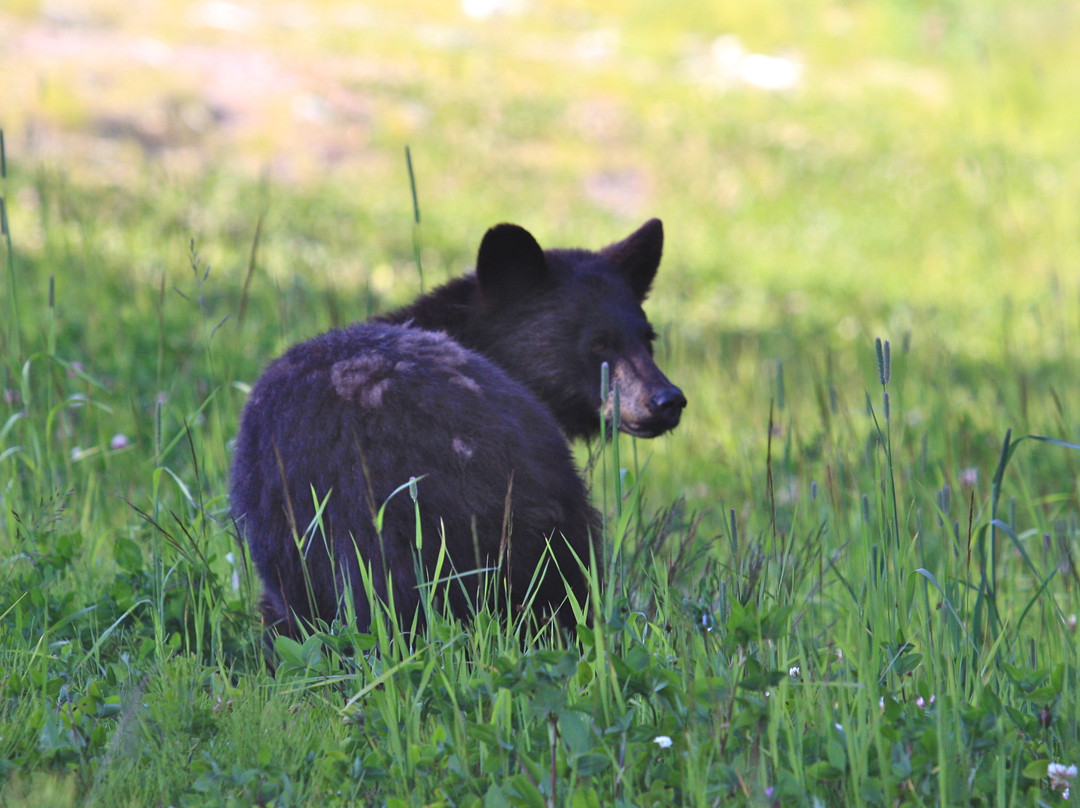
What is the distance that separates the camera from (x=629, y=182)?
16312 mm

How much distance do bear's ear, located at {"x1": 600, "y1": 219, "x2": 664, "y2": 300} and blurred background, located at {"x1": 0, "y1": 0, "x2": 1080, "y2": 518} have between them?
0.40 meters

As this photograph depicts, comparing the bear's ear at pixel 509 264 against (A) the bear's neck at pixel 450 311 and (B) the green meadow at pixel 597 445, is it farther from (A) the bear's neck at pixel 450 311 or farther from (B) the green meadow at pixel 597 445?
(B) the green meadow at pixel 597 445

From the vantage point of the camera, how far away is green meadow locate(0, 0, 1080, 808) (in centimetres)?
185

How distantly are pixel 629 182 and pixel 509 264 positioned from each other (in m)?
13.0

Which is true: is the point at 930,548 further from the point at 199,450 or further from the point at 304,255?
the point at 304,255

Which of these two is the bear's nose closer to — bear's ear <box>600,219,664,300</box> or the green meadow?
the green meadow

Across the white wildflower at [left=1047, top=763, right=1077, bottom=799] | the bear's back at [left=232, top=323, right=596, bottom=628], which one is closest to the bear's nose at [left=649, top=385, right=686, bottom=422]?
the bear's back at [left=232, top=323, right=596, bottom=628]

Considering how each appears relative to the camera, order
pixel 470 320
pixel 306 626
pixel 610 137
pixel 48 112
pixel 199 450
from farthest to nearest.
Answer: pixel 610 137
pixel 48 112
pixel 199 450
pixel 470 320
pixel 306 626

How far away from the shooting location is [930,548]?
4207 millimetres

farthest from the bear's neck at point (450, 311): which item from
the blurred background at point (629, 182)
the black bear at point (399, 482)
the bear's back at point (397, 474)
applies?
the bear's back at point (397, 474)

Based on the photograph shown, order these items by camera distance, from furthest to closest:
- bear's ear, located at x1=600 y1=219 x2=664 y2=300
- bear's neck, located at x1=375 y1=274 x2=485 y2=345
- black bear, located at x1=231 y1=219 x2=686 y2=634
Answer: bear's ear, located at x1=600 y1=219 x2=664 y2=300 → bear's neck, located at x1=375 y1=274 x2=485 y2=345 → black bear, located at x1=231 y1=219 x2=686 y2=634

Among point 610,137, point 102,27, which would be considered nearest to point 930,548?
point 610,137

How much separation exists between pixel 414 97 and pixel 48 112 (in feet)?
24.6

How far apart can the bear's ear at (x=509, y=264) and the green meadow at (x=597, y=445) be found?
20.5 inches
